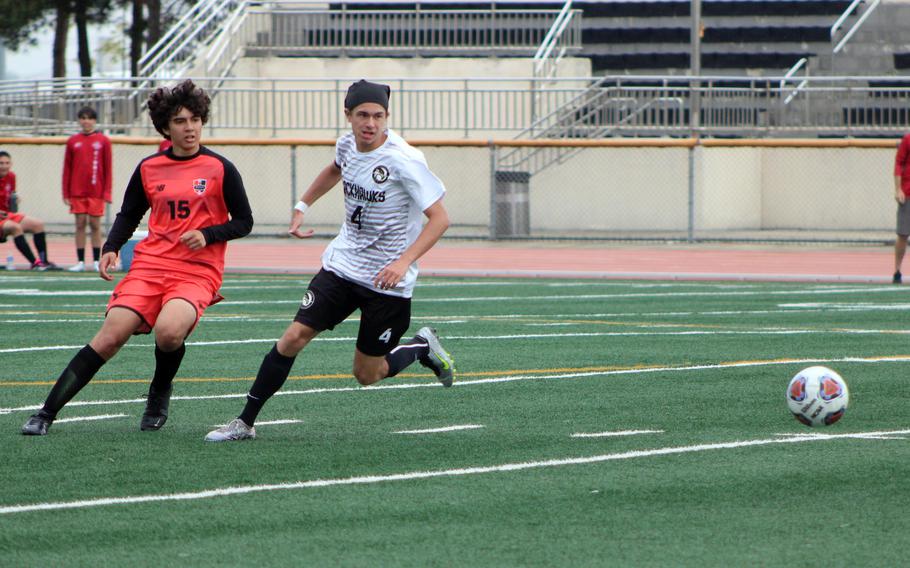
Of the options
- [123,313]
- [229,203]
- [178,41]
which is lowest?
[123,313]

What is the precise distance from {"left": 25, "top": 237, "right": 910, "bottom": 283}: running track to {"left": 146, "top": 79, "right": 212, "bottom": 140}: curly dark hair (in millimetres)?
12114

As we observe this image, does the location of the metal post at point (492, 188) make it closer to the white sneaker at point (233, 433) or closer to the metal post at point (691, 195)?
the metal post at point (691, 195)

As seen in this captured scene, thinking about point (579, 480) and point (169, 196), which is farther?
point (169, 196)

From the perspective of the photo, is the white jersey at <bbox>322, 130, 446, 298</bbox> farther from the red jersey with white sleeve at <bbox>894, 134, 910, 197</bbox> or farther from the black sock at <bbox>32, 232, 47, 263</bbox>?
the black sock at <bbox>32, 232, 47, 263</bbox>

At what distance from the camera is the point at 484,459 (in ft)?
23.7

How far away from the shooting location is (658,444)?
7602 millimetres

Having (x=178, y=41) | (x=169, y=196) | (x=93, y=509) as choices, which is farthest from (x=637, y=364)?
(x=178, y=41)

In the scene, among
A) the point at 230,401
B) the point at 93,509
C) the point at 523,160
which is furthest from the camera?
the point at 523,160

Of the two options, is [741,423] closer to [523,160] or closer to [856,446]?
[856,446]

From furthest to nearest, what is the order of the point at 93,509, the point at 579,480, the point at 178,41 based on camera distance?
the point at 178,41, the point at 579,480, the point at 93,509

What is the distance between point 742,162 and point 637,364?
19692 millimetres

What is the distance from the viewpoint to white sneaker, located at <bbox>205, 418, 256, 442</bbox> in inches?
302

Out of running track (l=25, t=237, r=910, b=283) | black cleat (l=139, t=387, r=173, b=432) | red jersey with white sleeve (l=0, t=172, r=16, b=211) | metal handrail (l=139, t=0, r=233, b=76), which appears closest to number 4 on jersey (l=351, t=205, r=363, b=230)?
black cleat (l=139, t=387, r=173, b=432)

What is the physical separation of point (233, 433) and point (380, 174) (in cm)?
150
